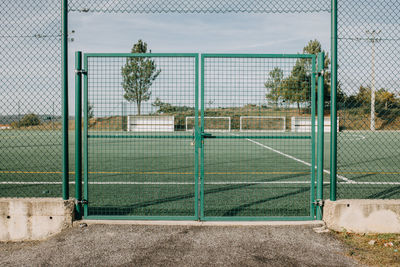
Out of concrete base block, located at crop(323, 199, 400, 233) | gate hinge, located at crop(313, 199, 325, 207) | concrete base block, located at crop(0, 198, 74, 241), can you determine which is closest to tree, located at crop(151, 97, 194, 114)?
concrete base block, located at crop(0, 198, 74, 241)

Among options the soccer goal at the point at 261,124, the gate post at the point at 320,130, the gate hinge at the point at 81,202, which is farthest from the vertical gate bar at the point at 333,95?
the gate hinge at the point at 81,202

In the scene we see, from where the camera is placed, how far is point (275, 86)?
4820mm

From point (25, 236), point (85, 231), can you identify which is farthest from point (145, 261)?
point (25, 236)

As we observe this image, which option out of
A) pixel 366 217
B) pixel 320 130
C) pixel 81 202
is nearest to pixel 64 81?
pixel 81 202

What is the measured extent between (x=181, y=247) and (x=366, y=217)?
100 inches

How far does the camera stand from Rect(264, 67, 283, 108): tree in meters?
4.66

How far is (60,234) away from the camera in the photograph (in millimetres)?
4246

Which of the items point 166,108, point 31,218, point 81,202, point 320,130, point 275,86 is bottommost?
point 31,218

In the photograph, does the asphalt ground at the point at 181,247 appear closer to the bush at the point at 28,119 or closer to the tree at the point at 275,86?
the tree at the point at 275,86

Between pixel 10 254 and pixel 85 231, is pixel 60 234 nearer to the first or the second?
pixel 85 231

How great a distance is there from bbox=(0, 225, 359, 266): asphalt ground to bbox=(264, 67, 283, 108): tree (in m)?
1.88

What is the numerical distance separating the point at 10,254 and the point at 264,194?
4213 millimetres

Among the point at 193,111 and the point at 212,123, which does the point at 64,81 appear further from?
the point at 212,123

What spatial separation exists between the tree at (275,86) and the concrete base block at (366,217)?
1729mm
